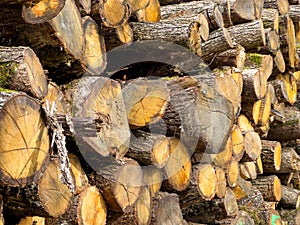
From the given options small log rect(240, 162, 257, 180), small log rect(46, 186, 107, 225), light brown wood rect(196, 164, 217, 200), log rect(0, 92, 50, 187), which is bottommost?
small log rect(240, 162, 257, 180)

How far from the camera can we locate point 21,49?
7.04ft

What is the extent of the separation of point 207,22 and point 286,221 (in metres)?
2.37

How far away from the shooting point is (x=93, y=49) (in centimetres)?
288

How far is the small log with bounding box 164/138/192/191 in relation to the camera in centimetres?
321

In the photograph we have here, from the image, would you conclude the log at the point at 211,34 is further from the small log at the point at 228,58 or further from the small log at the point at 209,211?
the small log at the point at 209,211

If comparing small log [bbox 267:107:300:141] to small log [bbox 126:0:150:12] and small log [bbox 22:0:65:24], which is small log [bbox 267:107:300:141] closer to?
small log [bbox 126:0:150:12]

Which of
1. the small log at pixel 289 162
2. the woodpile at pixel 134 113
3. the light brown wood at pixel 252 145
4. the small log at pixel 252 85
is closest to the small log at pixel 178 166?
the woodpile at pixel 134 113

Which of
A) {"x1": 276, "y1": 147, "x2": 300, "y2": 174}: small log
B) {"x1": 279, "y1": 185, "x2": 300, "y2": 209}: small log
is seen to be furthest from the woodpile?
{"x1": 279, "y1": 185, "x2": 300, "y2": 209}: small log

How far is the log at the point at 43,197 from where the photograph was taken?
6.83 ft

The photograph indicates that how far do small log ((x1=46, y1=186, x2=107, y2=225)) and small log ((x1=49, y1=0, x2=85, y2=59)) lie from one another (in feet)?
2.36

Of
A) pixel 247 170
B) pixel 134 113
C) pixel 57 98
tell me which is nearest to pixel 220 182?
pixel 247 170

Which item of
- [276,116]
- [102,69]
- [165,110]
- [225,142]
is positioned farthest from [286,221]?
[102,69]

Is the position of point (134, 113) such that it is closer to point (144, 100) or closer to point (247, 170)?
point (144, 100)

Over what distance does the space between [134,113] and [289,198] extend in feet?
9.42
